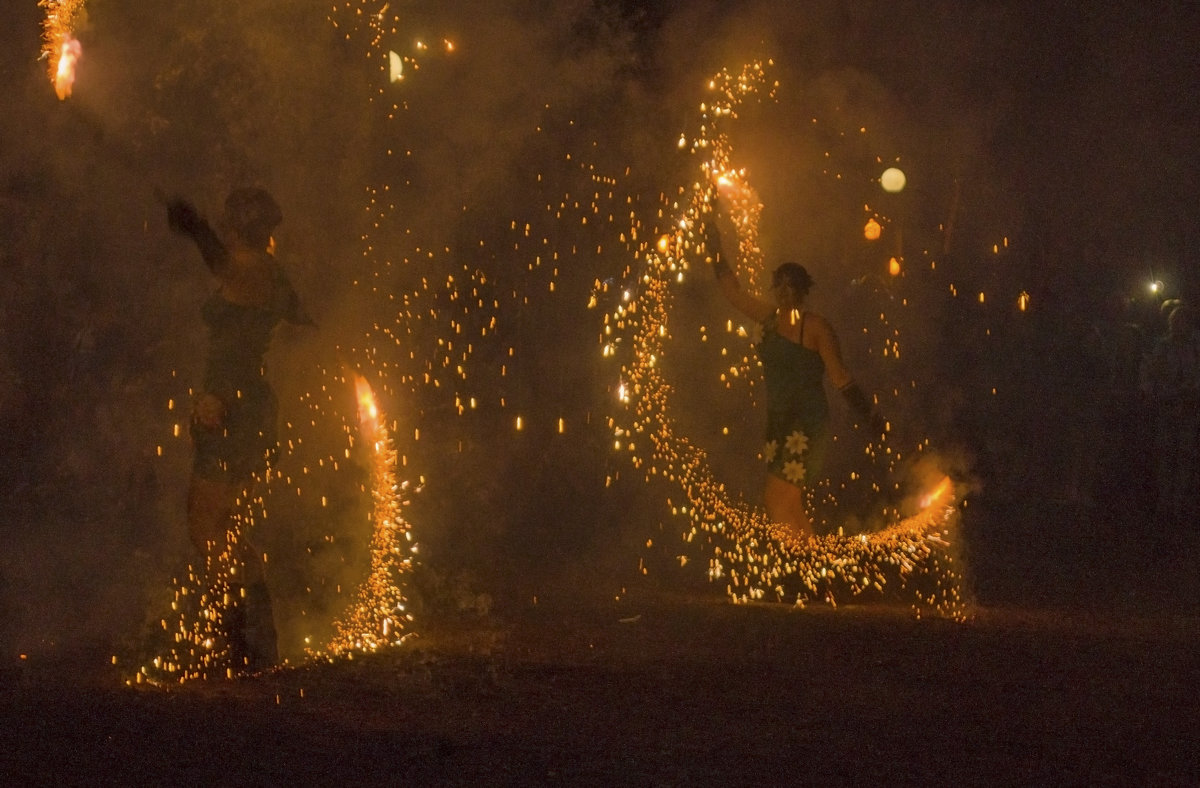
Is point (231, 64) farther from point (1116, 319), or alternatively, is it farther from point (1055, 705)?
point (1116, 319)

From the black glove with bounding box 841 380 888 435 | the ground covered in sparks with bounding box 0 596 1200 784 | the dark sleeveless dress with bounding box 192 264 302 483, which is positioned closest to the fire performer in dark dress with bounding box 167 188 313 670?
the dark sleeveless dress with bounding box 192 264 302 483

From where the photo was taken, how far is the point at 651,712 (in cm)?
512

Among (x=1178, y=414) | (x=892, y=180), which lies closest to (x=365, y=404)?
(x=892, y=180)

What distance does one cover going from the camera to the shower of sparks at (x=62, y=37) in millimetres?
6845

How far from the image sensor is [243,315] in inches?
235

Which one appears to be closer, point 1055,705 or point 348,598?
point 1055,705

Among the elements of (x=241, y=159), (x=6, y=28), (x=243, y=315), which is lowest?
(x=243, y=315)

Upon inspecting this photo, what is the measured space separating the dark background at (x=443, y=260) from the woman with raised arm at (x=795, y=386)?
36.6 inches

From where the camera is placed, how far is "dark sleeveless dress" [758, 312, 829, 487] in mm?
8031

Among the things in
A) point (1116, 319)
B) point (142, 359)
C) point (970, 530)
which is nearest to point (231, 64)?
point (142, 359)

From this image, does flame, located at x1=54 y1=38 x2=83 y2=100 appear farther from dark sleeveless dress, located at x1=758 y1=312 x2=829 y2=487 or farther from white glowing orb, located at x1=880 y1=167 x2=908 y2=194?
white glowing orb, located at x1=880 y1=167 x2=908 y2=194

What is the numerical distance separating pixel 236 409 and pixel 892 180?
7564mm

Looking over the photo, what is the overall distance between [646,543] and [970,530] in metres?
3.23

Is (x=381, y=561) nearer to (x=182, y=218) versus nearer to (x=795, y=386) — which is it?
(x=795, y=386)
